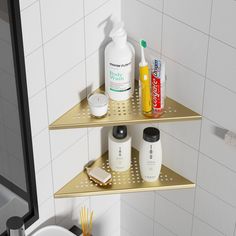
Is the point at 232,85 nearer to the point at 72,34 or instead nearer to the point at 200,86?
the point at 200,86

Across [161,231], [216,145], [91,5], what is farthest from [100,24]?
[161,231]

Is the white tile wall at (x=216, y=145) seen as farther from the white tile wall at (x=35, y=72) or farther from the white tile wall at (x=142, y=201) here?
the white tile wall at (x=35, y=72)

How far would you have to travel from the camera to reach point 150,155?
88.0 inches

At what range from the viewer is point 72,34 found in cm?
195

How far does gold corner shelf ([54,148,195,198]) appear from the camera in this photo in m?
2.28

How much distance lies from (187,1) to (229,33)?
0.53ft

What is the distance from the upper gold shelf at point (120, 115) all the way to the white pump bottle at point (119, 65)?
0.04 m

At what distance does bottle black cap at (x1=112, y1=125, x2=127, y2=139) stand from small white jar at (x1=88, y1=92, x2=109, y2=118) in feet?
0.40

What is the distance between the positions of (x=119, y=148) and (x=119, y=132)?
0.06m

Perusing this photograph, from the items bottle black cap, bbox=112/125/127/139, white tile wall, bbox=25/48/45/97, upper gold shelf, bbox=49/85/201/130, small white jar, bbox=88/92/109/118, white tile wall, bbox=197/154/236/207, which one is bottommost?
white tile wall, bbox=197/154/236/207

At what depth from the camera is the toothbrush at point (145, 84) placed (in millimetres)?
2031

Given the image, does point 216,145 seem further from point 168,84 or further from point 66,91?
point 66,91

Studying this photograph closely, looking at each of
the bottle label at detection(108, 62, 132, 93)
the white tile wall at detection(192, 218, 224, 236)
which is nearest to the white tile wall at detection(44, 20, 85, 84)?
the bottle label at detection(108, 62, 132, 93)

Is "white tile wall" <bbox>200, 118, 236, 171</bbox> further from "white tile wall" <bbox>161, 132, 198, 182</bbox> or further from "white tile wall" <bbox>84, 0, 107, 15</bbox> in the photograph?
"white tile wall" <bbox>84, 0, 107, 15</bbox>
